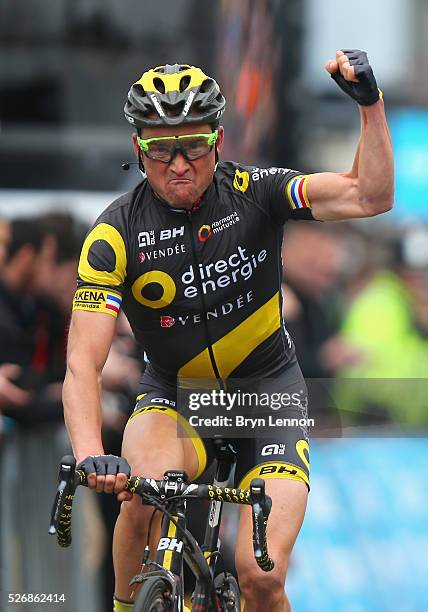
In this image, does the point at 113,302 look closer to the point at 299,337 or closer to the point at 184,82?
the point at 184,82

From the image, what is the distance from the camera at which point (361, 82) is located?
5738 mm

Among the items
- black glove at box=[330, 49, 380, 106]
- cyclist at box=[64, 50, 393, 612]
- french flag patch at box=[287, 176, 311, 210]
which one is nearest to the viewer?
black glove at box=[330, 49, 380, 106]

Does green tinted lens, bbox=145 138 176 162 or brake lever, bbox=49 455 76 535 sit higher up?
green tinted lens, bbox=145 138 176 162

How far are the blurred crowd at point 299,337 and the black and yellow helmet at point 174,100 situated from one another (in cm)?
176

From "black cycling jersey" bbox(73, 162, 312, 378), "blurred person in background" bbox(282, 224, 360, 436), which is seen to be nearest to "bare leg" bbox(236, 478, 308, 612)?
"black cycling jersey" bbox(73, 162, 312, 378)

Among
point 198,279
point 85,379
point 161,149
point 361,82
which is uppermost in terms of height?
point 361,82

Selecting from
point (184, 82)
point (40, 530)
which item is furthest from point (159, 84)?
point (40, 530)

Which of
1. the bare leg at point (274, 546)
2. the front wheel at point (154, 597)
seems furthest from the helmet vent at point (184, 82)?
the front wheel at point (154, 597)

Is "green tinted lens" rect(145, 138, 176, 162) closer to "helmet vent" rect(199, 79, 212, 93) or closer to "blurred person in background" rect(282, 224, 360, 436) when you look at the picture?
"helmet vent" rect(199, 79, 212, 93)

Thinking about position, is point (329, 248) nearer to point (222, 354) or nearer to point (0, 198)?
point (0, 198)

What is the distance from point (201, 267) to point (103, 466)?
1268mm

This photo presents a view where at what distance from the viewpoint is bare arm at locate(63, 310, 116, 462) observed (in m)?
5.77

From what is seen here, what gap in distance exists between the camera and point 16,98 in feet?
73.8

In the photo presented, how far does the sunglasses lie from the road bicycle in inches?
52.0
